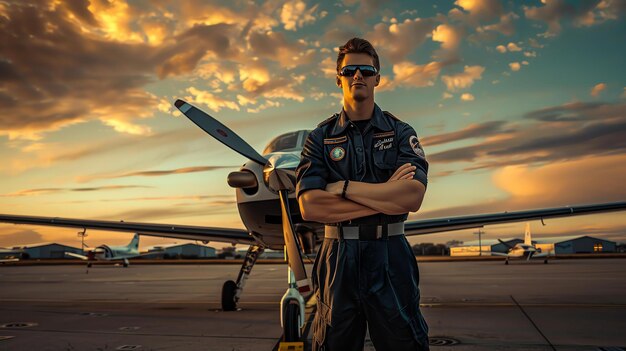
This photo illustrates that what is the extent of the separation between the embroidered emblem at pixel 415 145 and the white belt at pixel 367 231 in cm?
37

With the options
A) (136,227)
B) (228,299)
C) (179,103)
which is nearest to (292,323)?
(179,103)

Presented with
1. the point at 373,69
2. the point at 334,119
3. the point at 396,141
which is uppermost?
the point at 373,69

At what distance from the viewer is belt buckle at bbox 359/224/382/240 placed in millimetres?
2291

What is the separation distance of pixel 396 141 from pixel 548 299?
33.3 ft

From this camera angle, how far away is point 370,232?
7.53 ft

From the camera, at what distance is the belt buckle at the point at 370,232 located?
2.29 meters

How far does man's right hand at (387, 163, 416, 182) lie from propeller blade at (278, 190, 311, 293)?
114 centimetres

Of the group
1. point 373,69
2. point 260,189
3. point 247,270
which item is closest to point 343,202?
point 373,69

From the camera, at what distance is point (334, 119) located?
8.58 ft

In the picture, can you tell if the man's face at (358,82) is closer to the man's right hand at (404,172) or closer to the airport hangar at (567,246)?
the man's right hand at (404,172)

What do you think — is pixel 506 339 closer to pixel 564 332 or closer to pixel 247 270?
pixel 564 332

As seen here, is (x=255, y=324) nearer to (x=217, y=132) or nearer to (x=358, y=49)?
(x=217, y=132)

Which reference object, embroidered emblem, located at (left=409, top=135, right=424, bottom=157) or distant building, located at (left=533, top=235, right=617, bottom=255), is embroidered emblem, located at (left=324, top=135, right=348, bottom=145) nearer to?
embroidered emblem, located at (left=409, top=135, right=424, bottom=157)

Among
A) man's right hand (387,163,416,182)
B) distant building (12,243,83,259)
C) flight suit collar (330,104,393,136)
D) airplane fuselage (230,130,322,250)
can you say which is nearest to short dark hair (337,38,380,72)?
flight suit collar (330,104,393,136)
